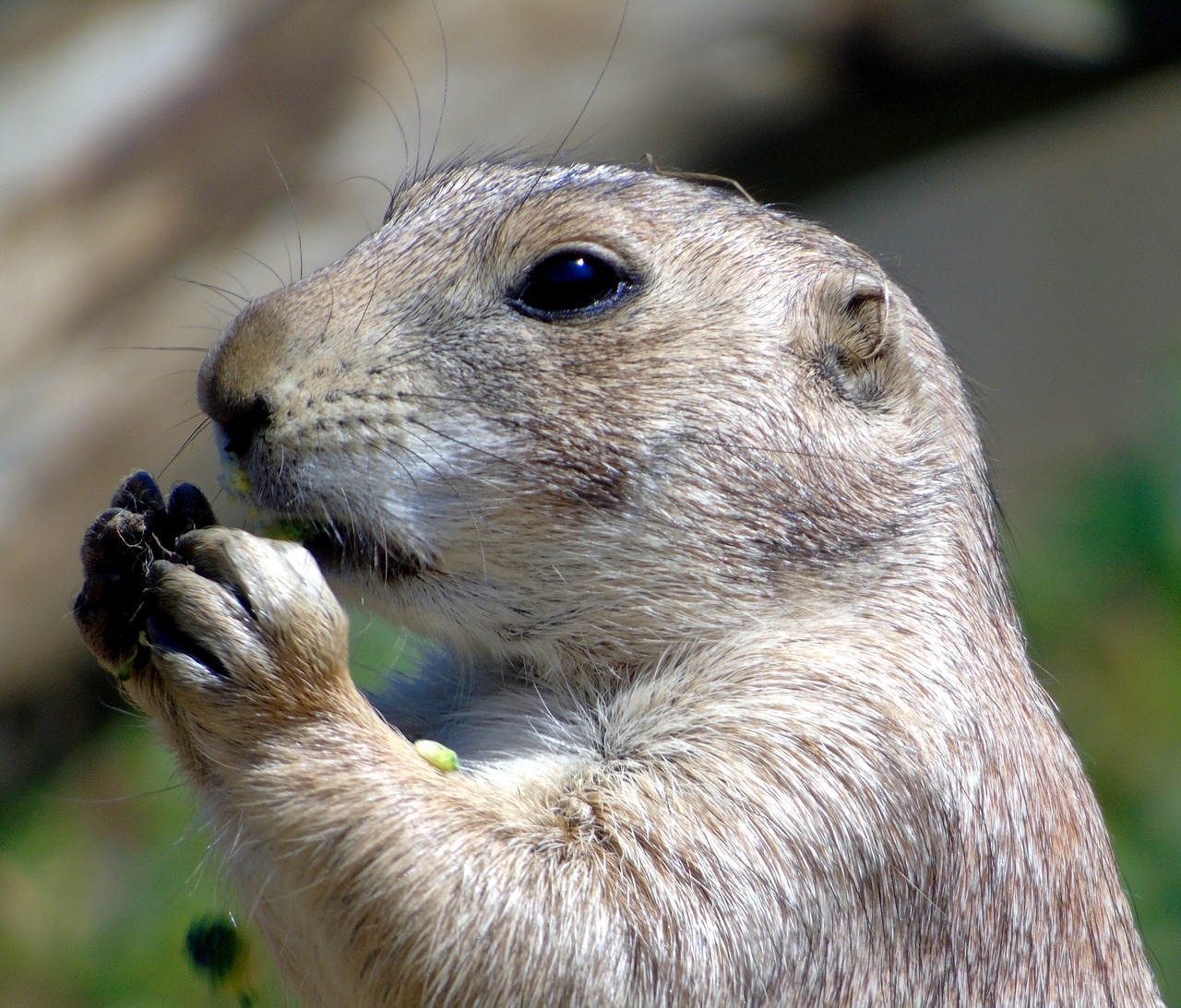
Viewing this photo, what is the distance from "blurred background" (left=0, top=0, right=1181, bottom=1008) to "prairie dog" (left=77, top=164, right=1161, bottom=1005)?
348 centimetres

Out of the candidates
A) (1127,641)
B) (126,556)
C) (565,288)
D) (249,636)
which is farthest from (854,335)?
(1127,641)

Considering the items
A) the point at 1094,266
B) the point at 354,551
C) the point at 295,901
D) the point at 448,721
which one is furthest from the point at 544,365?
the point at 1094,266

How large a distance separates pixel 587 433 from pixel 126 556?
1.04m

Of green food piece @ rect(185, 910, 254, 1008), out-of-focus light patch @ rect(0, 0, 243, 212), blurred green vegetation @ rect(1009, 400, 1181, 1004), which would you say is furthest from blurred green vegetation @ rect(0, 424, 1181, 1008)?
out-of-focus light patch @ rect(0, 0, 243, 212)

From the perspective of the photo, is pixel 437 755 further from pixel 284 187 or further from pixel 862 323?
pixel 284 187

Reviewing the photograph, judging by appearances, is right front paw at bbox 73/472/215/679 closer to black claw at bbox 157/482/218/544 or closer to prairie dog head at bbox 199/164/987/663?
black claw at bbox 157/482/218/544

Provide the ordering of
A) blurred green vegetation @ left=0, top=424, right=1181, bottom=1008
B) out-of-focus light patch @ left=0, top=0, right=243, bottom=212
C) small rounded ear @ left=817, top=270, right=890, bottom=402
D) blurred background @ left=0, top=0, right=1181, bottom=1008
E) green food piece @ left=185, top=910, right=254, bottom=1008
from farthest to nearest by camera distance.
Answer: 1. out-of-focus light patch @ left=0, top=0, right=243, bottom=212
2. blurred background @ left=0, top=0, right=1181, bottom=1008
3. blurred green vegetation @ left=0, top=424, right=1181, bottom=1008
4. green food piece @ left=185, top=910, right=254, bottom=1008
5. small rounded ear @ left=817, top=270, right=890, bottom=402

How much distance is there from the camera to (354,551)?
116 inches

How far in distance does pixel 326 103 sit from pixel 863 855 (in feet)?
17.9

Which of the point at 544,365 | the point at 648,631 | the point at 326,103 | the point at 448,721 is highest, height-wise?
the point at 326,103

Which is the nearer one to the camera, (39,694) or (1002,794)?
(1002,794)

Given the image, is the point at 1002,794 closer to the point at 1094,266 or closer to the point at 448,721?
the point at 448,721

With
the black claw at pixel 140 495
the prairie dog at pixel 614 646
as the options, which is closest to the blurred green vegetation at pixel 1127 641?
the prairie dog at pixel 614 646

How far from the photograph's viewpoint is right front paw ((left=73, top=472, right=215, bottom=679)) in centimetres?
289
